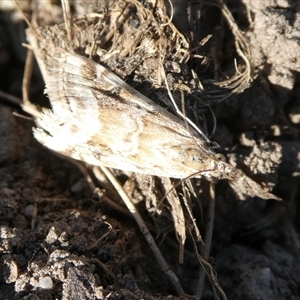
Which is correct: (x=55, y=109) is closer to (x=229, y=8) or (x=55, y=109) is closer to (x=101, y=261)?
(x=101, y=261)

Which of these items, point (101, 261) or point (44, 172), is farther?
point (44, 172)

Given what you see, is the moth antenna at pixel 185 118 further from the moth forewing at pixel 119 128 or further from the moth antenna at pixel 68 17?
the moth antenna at pixel 68 17

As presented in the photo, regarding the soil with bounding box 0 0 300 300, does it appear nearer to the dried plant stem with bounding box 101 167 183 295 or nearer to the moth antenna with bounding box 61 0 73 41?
the dried plant stem with bounding box 101 167 183 295

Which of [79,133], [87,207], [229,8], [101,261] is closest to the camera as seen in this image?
[101,261]

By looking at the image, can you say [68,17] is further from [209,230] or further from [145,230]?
[209,230]

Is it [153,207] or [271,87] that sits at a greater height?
[271,87]

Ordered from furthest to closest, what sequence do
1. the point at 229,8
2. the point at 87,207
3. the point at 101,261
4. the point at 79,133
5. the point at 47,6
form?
the point at 47,6 → the point at 229,8 → the point at 87,207 → the point at 79,133 → the point at 101,261

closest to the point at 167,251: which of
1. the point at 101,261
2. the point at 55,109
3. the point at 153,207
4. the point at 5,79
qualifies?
the point at 153,207
